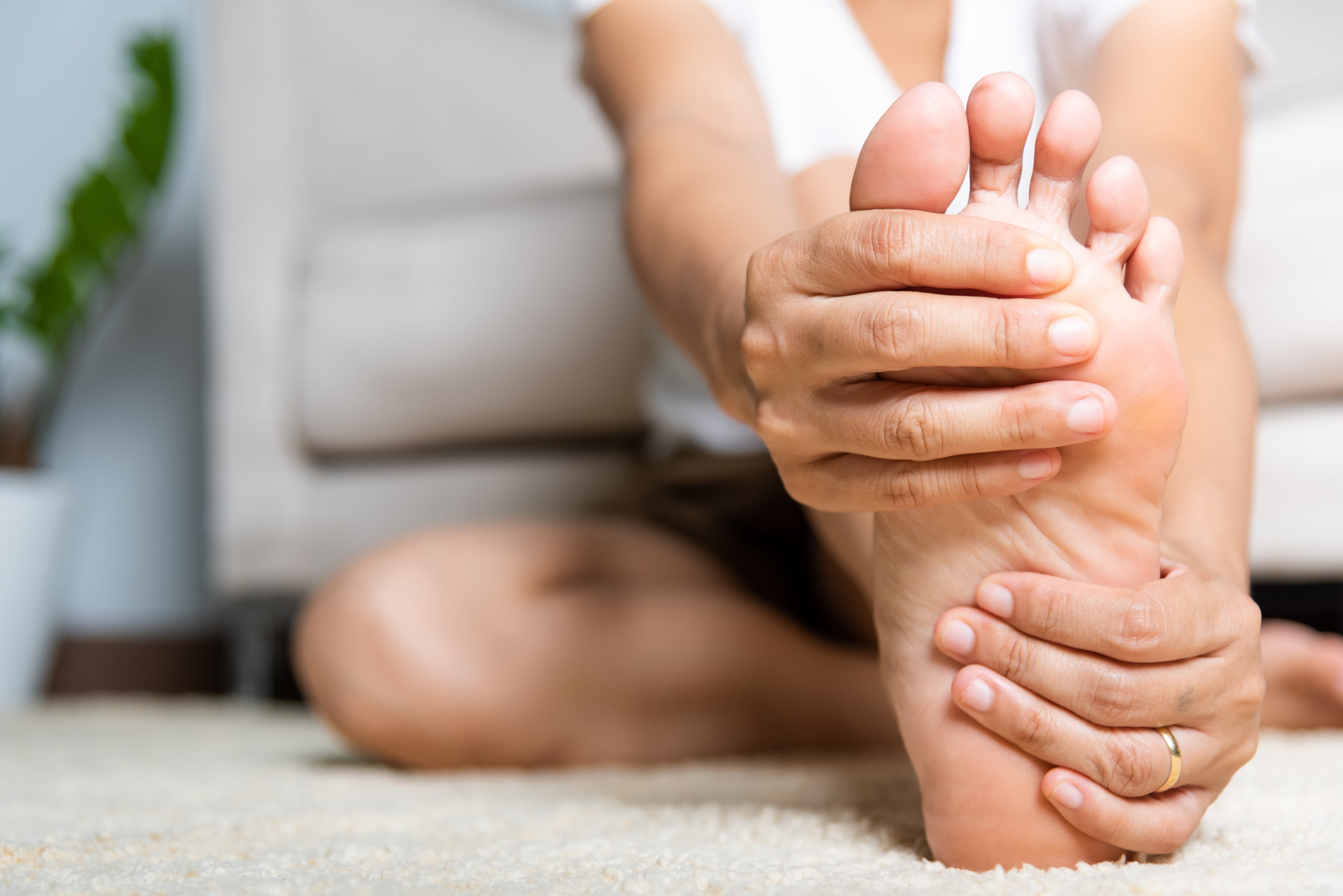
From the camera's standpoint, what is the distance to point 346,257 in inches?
45.4

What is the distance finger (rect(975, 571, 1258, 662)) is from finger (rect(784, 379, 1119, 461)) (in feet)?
0.17

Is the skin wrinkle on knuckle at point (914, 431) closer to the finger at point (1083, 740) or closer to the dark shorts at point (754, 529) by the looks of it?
the finger at point (1083, 740)

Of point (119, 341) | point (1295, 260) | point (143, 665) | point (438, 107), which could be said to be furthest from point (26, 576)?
point (1295, 260)

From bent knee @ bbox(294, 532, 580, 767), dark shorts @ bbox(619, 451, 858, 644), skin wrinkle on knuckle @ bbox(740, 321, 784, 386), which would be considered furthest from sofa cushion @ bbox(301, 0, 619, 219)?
skin wrinkle on knuckle @ bbox(740, 321, 784, 386)

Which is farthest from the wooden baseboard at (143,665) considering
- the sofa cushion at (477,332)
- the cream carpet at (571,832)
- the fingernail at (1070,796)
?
the fingernail at (1070,796)

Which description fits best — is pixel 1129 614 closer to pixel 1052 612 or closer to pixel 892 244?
pixel 1052 612

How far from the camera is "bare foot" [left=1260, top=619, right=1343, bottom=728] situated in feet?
2.21

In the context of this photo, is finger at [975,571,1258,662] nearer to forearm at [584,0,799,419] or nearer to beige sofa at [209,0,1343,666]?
forearm at [584,0,799,419]

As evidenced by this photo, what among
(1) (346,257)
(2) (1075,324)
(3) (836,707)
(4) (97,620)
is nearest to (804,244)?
(2) (1075,324)

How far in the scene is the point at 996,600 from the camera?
36cm

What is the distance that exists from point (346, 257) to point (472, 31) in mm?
472

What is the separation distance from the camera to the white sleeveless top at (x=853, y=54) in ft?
1.93

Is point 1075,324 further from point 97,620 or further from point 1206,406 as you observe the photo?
point 97,620

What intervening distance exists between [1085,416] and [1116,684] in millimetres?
88
